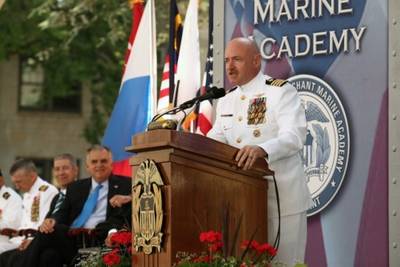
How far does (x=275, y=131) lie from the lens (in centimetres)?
621

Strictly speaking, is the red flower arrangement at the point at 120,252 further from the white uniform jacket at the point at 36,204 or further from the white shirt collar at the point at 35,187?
the white shirt collar at the point at 35,187

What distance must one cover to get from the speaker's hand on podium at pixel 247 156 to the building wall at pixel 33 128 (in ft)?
81.9

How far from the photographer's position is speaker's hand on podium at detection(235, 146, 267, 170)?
5.68 m

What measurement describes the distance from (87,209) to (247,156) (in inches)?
136

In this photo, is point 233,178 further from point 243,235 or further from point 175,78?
point 175,78

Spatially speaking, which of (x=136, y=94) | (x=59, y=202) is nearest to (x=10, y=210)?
(x=136, y=94)

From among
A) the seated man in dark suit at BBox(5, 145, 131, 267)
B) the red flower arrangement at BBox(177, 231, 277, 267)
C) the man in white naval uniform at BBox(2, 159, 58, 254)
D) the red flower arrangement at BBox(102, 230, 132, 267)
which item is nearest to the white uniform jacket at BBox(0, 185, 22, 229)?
the man in white naval uniform at BBox(2, 159, 58, 254)

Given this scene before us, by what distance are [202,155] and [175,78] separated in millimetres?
5212

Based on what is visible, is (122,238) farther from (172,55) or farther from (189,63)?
(172,55)

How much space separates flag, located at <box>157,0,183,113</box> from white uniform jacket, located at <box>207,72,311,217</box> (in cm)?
414

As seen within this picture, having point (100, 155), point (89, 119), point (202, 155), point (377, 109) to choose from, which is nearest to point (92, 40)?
point (89, 119)

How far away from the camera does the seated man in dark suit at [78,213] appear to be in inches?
343

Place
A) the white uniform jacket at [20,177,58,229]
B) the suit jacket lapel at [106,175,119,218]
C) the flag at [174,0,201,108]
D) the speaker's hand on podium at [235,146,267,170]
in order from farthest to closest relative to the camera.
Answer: the white uniform jacket at [20,177,58,229], the flag at [174,0,201,108], the suit jacket lapel at [106,175,119,218], the speaker's hand on podium at [235,146,267,170]

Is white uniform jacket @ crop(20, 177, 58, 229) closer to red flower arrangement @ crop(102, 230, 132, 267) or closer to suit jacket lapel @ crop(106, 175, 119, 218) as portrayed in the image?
suit jacket lapel @ crop(106, 175, 119, 218)
